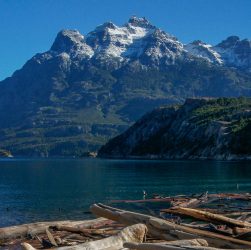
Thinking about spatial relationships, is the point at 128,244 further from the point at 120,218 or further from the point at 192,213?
the point at 192,213

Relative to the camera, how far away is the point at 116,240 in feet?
53.7

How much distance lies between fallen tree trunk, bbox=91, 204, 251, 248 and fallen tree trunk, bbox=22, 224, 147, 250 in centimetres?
124

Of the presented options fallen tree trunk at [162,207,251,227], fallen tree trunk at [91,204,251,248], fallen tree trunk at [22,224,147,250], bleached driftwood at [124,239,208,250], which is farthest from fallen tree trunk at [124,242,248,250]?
fallen tree trunk at [162,207,251,227]

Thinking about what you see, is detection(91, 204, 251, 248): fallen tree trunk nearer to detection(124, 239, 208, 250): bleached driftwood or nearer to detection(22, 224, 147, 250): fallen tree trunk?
detection(22, 224, 147, 250): fallen tree trunk

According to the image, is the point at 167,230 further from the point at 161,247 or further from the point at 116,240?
the point at 161,247

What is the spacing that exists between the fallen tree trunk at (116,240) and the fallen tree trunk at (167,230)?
1.24 meters

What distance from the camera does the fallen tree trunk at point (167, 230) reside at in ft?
55.8

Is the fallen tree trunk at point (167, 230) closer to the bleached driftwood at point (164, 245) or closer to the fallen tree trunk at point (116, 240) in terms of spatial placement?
the fallen tree trunk at point (116, 240)

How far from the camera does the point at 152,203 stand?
196 feet

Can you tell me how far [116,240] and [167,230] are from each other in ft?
10.3

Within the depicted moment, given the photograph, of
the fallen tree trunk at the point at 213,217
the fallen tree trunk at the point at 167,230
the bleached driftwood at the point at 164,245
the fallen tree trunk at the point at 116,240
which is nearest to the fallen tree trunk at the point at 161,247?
the bleached driftwood at the point at 164,245

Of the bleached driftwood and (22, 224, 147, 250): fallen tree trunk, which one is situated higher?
the bleached driftwood

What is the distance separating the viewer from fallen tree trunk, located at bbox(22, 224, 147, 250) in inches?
595

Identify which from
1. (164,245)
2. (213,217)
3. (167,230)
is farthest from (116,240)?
(213,217)
